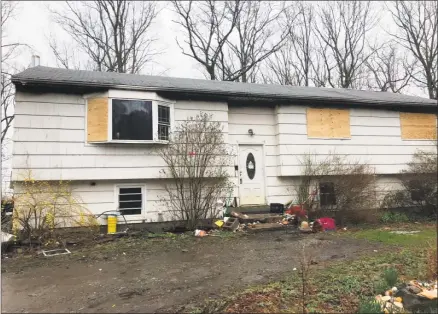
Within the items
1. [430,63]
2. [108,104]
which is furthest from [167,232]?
[430,63]

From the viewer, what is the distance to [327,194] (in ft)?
33.2

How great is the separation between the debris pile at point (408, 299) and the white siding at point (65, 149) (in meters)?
6.54

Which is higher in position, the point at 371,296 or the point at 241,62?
the point at 241,62

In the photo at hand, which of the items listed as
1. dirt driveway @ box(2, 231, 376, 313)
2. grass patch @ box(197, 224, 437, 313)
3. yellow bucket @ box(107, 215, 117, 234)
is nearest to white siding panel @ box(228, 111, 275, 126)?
dirt driveway @ box(2, 231, 376, 313)

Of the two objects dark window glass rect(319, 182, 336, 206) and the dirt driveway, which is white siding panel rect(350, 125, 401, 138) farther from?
the dirt driveway

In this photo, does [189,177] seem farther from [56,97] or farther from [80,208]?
[56,97]

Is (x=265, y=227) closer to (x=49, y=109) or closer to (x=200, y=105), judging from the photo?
(x=200, y=105)

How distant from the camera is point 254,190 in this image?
10.5m

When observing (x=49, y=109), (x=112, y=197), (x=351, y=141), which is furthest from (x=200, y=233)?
(x=351, y=141)

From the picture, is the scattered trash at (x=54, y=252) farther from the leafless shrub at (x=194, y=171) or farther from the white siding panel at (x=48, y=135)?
the leafless shrub at (x=194, y=171)

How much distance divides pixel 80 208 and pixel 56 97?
3045 mm

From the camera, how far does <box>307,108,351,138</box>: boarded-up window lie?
424 inches

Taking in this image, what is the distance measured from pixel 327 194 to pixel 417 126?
17.1 ft

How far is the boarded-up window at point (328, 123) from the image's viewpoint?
A: 35.4 ft
